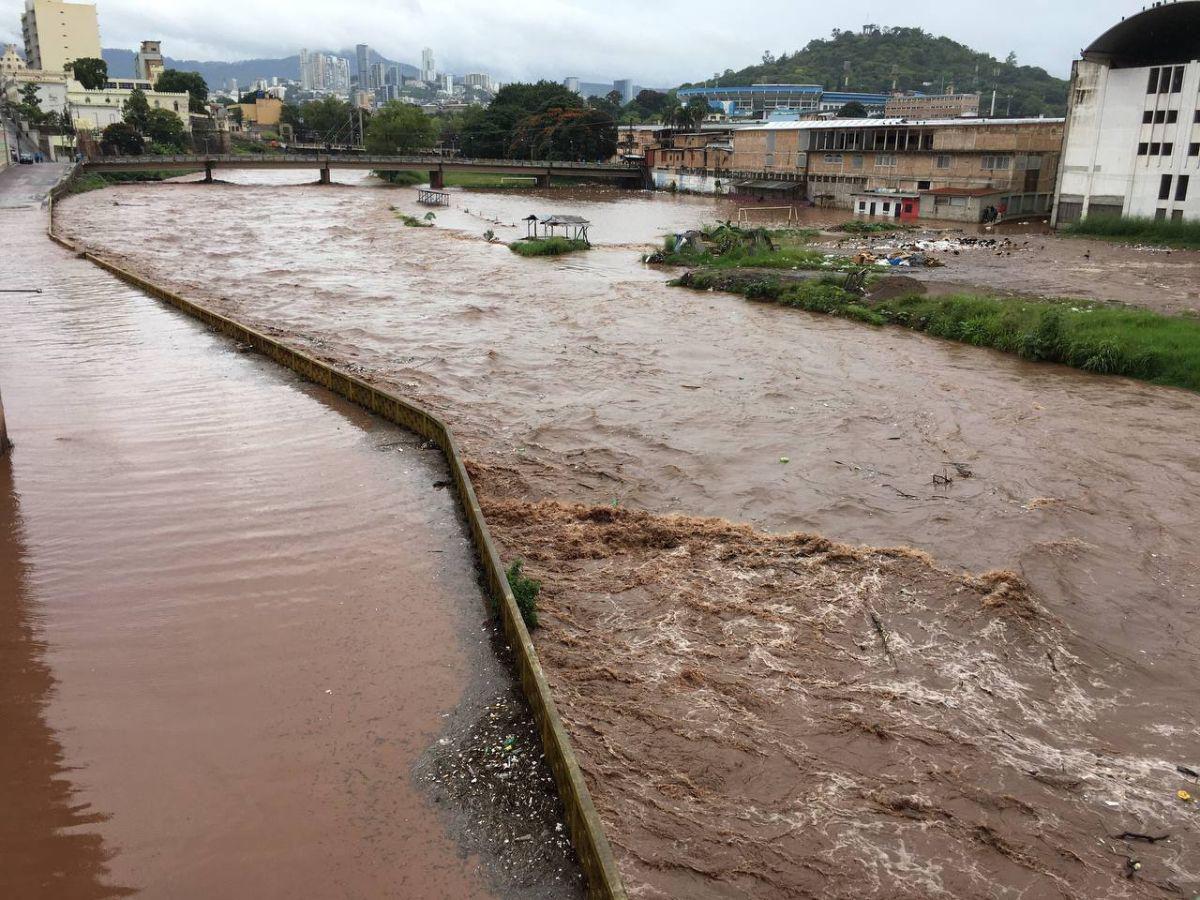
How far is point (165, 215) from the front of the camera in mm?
51594

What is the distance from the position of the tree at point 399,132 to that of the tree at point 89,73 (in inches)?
1716

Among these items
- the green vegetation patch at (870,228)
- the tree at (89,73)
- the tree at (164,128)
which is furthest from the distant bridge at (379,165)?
the green vegetation patch at (870,228)

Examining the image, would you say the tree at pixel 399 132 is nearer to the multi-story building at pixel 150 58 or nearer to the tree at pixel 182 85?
the tree at pixel 182 85

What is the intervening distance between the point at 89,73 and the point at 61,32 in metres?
22.1

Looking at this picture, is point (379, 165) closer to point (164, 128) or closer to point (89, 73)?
point (164, 128)

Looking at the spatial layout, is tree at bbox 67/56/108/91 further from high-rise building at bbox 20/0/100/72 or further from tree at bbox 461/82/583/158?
tree at bbox 461/82/583/158

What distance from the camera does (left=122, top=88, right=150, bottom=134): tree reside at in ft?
285

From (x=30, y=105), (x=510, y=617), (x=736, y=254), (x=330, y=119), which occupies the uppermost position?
(x=330, y=119)

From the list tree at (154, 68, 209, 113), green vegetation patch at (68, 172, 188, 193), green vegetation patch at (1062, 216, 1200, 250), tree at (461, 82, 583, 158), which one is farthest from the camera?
tree at (154, 68, 209, 113)

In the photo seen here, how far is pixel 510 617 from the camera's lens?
26.8 feet

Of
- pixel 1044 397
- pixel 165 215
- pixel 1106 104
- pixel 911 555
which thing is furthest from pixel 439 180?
pixel 911 555

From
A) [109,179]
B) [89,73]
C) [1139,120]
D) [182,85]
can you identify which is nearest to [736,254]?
[1139,120]

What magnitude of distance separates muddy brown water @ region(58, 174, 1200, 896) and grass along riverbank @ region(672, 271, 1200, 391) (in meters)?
0.71

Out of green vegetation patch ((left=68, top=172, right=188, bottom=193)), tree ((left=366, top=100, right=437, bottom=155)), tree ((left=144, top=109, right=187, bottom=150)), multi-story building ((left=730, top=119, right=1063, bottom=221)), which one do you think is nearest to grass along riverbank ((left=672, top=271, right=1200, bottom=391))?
multi-story building ((left=730, top=119, right=1063, bottom=221))
